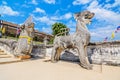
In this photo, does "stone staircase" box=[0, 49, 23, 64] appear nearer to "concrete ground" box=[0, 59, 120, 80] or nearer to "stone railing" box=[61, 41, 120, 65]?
"concrete ground" box=[0, 59, 120, 80]

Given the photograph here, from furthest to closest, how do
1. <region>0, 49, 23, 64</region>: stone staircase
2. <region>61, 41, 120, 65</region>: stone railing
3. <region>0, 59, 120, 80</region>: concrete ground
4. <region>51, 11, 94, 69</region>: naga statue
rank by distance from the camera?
1. <region>61, 41, 120, 65</region>: stone railing
2. <region>0, 49, 23, 64</region>: stone staircase
3. <region>51, 11, 94, 69</region>: naga statue
4. <region>0, 59, 120, 80</region>: concrete ground

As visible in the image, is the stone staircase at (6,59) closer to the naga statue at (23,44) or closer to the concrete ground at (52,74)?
the naga statue at (23,44)

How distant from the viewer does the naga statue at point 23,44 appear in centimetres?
655

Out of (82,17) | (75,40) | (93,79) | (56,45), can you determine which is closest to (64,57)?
(56,45)

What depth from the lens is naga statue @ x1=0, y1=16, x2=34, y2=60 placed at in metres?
6.55

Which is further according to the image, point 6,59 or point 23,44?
point 23,44

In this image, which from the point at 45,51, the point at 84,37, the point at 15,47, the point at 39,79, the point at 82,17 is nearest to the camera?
the point at 39,79

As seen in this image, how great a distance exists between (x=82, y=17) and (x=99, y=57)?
2.29 meters

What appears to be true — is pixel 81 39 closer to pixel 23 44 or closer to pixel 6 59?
pixel 23 44

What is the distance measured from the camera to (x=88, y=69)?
4.49 metres

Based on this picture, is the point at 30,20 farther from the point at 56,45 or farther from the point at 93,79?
the point at 93,79

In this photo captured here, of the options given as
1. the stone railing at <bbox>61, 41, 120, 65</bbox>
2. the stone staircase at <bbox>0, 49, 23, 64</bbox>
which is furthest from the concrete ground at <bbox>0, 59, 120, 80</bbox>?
the stone railing at <bbox>61, 41, 120, 65</bbox>

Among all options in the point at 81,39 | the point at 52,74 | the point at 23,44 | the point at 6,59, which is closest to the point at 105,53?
the point at 81,39

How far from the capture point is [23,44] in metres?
6.57
